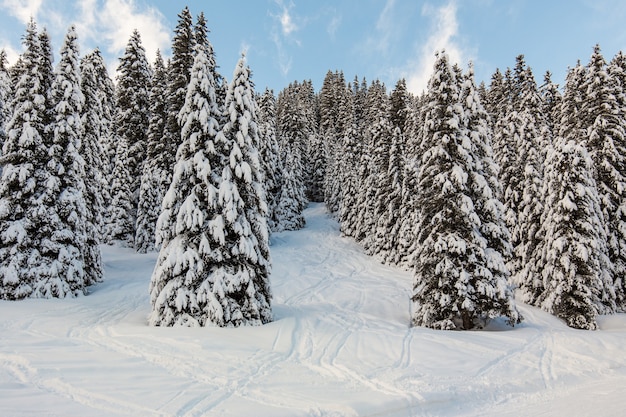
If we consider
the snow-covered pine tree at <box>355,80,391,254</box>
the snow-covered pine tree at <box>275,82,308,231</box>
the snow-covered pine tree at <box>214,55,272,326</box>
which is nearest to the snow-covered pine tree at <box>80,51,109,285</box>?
the snow-covered pine tree at <box>214,55,272,326</box>

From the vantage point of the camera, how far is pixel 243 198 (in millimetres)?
15203

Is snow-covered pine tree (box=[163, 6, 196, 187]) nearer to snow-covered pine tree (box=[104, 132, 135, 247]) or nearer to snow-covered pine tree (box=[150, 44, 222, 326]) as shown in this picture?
snow-covered pine tree (box=[104, 132, 135, 247])

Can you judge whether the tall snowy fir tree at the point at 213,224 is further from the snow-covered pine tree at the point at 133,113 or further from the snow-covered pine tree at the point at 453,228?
the snow-covered pine tree at the point at 133,113

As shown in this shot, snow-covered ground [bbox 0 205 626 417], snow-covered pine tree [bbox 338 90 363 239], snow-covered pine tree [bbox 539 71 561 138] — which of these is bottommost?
snow-covered ground [bbox 0 205 626 417]

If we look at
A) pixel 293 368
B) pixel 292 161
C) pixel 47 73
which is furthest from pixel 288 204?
pixel 293 368

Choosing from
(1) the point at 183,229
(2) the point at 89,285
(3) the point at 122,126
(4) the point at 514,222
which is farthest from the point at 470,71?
(3) the point at 122,126

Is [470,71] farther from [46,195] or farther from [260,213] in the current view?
[46,195]

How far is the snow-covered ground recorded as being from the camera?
7.29m

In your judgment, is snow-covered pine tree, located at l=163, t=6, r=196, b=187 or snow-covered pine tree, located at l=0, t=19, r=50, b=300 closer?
snow-covered pine tree, located at l=0, t=19, r=50, b=300

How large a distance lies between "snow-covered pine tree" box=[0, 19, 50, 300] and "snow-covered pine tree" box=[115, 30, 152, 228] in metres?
13.9

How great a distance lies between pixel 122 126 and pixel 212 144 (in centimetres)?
2378

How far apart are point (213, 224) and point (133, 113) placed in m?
24.9

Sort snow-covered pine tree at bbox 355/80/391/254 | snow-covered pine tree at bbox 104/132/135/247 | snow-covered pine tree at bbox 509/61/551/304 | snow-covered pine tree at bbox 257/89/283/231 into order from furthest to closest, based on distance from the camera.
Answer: snow-covered pine tree at bbox 257/89/283/231
snow-covered pine tree at bbox 355/80/391/254
snow-covered pine tree at bbox 104/132/135/247
snow-covered pine tree at bbox 509/61/551/304

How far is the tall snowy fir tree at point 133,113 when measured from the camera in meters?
32.8
